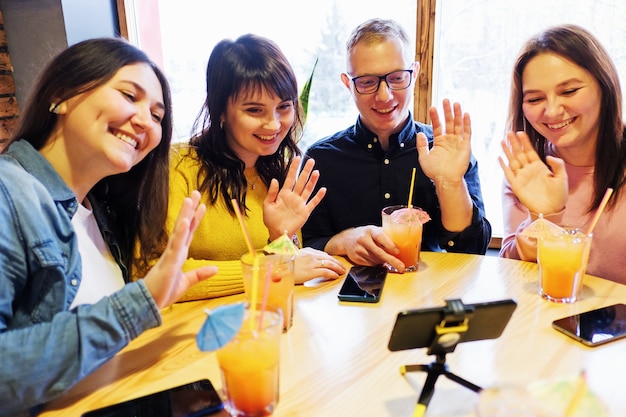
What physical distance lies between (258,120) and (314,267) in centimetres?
62

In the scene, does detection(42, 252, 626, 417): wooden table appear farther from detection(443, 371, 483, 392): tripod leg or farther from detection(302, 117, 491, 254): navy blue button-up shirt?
detection(302, 117, 491, 254): navy blue button-up shirt

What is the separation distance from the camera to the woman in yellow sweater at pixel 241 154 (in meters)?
1.69

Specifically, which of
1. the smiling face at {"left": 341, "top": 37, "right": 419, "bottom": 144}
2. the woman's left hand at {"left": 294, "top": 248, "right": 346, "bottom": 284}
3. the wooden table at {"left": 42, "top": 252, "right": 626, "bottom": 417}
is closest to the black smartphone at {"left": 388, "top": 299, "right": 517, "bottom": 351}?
the wooden table at {"left": 42, "top": 252, "right": 626, "bottom": 417}

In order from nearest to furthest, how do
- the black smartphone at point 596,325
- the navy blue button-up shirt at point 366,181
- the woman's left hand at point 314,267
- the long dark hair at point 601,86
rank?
the black smartphone at point 596,325
the woman's left hand at point 314,267
the long dark hair at point 601,86
the navy blue button-up shirt at point 366,181

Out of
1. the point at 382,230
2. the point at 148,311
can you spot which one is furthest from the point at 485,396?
the point at 382,230

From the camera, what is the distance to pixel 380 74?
2061 millimetres

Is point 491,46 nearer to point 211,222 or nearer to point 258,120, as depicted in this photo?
point 258,120

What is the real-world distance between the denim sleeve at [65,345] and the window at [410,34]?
2283mm

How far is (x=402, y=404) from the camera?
3.01 ft

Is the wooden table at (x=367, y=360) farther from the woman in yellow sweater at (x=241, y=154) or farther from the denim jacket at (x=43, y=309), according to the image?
the woman in yellow sweater at (x=241, y=154)

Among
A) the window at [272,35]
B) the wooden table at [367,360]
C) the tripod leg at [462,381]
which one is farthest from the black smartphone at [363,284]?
the window at [272,35]

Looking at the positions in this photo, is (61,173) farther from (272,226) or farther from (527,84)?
(527,84)

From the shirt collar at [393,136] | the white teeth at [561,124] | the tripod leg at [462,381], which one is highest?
the white teeth at [561,124]

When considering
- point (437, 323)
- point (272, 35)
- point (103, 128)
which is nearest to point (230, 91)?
point (103, 128)
